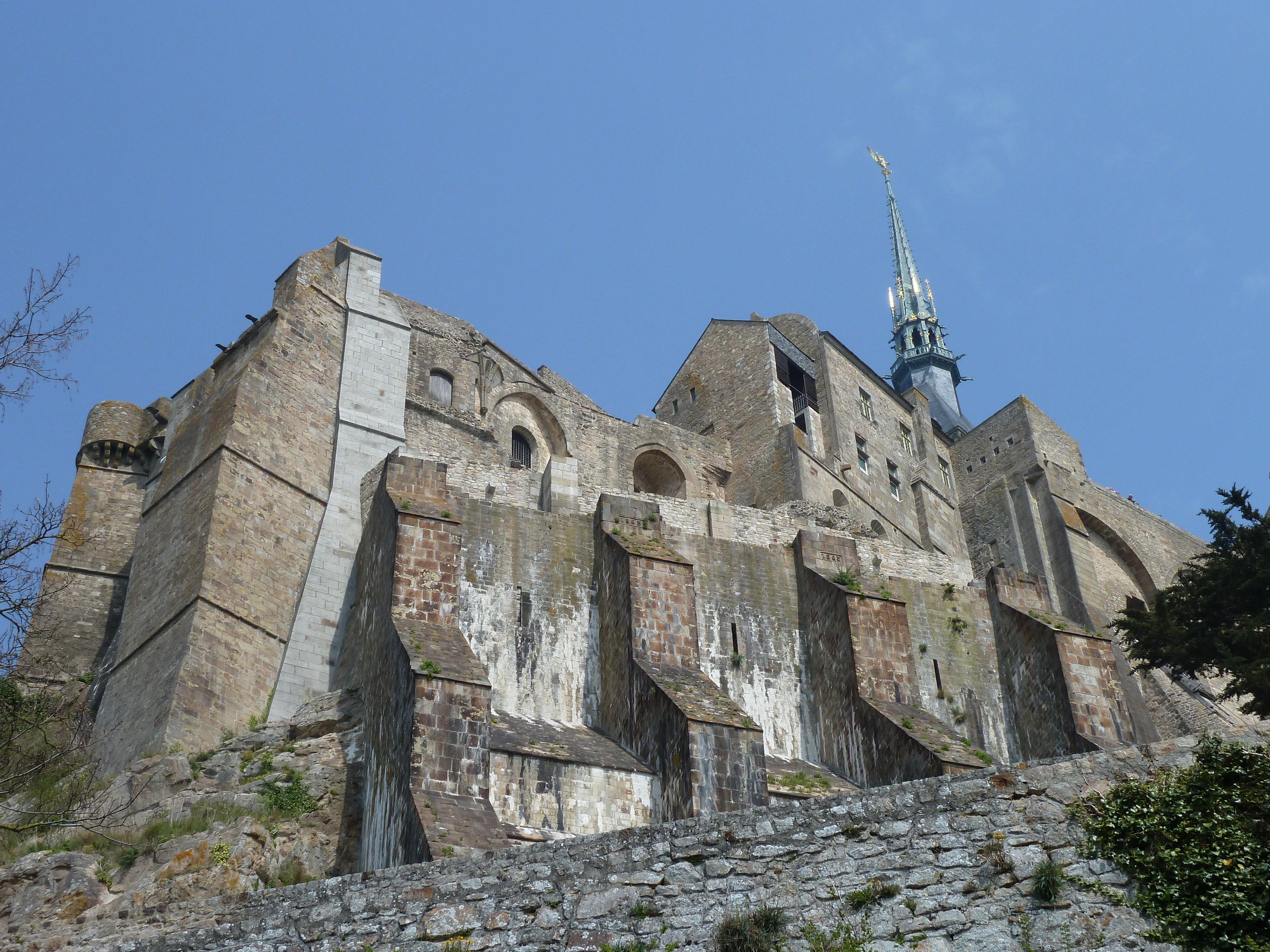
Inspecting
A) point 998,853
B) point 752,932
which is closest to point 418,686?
point 752,932

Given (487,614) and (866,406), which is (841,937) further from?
(866,406)

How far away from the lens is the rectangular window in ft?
134

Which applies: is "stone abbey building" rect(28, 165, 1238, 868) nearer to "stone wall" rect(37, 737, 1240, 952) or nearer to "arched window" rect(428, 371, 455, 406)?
"arched window" rect(428, 371, 455, 406)

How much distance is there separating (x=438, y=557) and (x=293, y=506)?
5213 mm

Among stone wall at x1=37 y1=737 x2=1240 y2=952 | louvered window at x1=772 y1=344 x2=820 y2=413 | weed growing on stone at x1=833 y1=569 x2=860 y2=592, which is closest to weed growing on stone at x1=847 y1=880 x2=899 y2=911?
stone wall at x1=37 y1=737 x2=1240 y2=952

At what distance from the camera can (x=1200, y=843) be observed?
345 inches

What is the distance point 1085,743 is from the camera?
22391mm

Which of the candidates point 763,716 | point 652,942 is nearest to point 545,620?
point 763,716

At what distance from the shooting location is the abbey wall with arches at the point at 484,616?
18.8m

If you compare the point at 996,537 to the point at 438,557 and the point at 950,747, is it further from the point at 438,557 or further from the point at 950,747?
the point at 438,557

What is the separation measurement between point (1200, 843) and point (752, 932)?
297 centimetres

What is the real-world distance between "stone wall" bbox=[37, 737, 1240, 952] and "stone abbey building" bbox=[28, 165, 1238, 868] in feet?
20.2

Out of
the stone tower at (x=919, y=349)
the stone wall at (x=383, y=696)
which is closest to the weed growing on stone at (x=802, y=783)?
the stone wall at (x=383, y=696)

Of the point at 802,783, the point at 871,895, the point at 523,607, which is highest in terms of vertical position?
the point at 523,607
